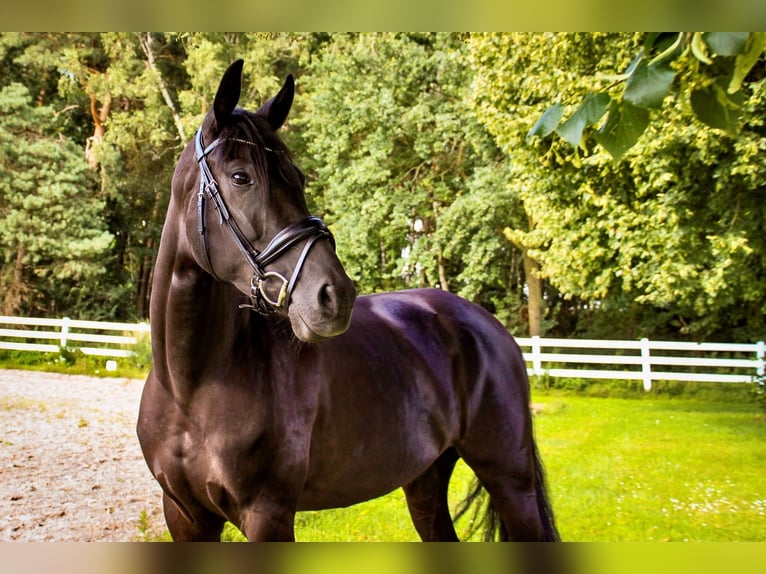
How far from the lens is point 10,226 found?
3.33 m

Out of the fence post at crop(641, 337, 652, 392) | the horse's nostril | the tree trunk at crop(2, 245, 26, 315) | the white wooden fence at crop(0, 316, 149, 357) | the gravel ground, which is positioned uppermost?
the horse's nostril

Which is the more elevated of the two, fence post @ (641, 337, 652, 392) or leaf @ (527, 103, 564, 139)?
leaf @ (527, 103, 564, 139)

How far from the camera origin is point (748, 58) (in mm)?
535

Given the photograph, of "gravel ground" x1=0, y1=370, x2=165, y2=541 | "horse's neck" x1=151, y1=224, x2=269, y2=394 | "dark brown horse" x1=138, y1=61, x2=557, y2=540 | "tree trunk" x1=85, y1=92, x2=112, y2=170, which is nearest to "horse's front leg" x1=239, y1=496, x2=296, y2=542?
"dark brown horse" x1=138, y1=61, x2=557, y2=540

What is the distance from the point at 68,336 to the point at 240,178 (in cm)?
275

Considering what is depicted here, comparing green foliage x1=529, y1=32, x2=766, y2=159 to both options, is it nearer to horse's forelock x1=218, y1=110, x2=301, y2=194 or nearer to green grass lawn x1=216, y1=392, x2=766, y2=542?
horse's forelock x1=218, y1=110, x2=301, y2=194

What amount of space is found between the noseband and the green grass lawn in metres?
1.77

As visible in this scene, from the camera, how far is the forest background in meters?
3.49

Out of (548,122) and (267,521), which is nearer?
(548,122)

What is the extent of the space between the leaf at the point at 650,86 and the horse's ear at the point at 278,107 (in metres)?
0.68

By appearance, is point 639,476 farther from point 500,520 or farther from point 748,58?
point 748,58

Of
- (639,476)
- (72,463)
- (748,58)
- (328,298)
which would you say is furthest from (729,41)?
(639,476)

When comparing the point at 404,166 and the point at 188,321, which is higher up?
the point at 404,166

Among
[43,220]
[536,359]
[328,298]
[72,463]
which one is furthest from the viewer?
[536,359]
